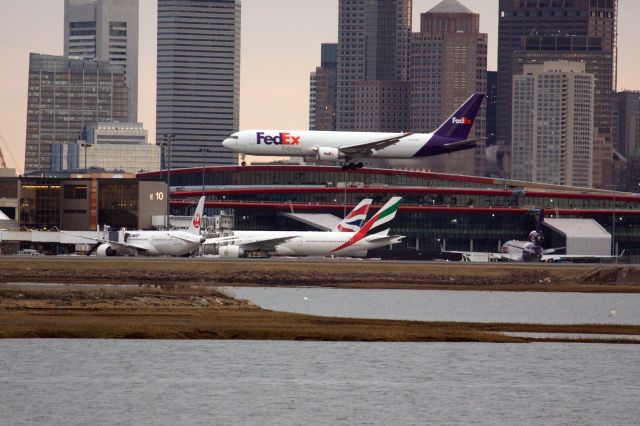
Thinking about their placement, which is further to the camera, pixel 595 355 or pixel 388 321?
pixel 388 321

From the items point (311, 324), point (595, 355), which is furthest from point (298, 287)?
point (595, 355)

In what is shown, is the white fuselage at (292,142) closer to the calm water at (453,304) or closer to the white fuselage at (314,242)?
the white fuselage at (314,242)

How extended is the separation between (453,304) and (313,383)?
174 feet

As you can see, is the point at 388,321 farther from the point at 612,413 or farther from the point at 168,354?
the point at 612,413

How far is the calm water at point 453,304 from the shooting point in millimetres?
103875

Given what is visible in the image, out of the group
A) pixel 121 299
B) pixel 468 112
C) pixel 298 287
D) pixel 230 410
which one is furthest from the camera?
pixel 468 112

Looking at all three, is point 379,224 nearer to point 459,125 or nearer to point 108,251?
point 459,125

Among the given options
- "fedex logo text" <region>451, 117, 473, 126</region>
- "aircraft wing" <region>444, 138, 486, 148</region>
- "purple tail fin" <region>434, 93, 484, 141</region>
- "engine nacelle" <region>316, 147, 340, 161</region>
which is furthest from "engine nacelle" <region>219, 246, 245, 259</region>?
"fedex logo text" <region>451, 117, 473, 126</region>

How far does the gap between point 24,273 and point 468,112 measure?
73686mm

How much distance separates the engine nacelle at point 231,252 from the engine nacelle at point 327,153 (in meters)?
14.3

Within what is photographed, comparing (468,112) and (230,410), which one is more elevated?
(468,112)

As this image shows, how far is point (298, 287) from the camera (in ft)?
437

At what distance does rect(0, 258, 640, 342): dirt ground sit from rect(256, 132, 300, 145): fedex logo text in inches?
718

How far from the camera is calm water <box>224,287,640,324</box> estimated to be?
104 meters
